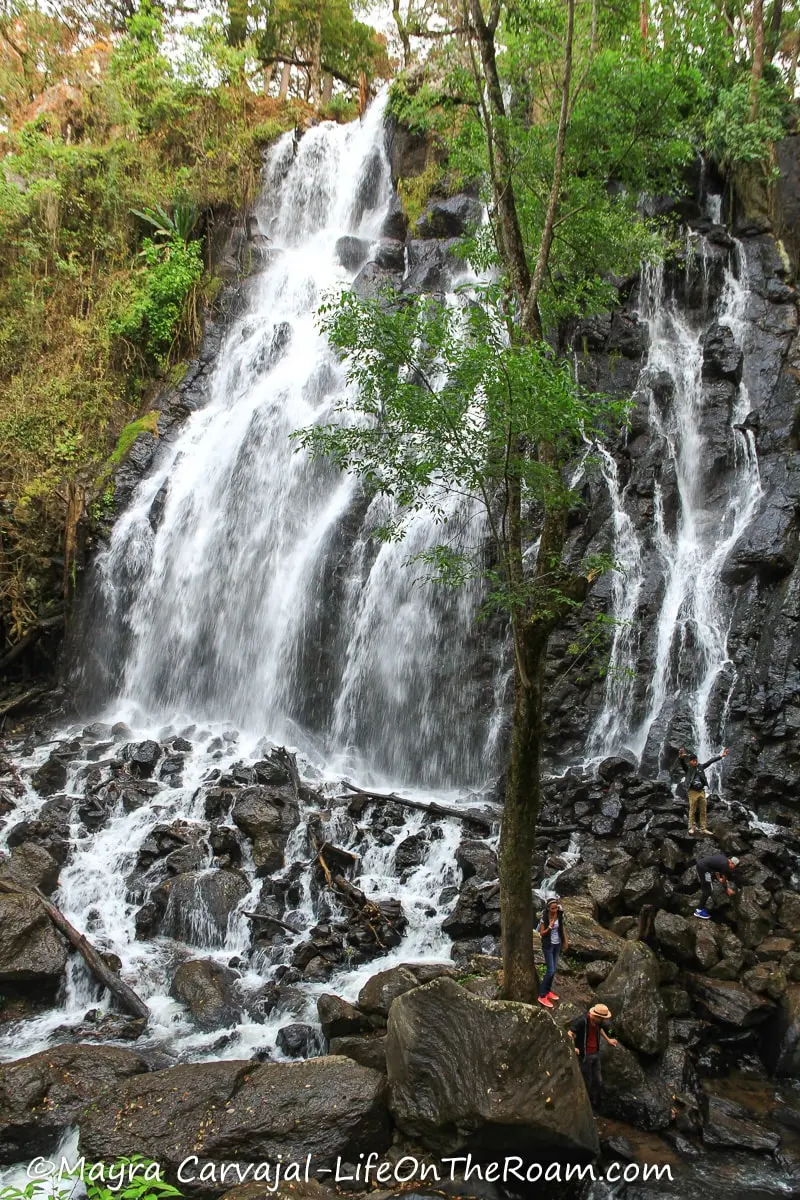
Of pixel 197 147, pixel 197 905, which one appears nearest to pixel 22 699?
pixel 197 905

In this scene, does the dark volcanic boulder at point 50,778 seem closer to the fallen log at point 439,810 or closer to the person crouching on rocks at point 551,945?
the fallen log at point 439,810

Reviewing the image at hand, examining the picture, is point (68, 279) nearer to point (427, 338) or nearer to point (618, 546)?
point (618, 546)

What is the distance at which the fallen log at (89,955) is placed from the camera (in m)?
8.27

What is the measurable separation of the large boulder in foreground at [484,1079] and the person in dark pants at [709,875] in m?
3.84

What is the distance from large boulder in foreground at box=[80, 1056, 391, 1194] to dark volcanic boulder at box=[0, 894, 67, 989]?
2320mm

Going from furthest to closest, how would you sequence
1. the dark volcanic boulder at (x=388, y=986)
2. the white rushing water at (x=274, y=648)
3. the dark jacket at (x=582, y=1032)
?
the white rushing water at (x=274, y=648) < the dark volcanic boulder at (x=388, y=986) < the dark jacket at (x=582, y=1032)

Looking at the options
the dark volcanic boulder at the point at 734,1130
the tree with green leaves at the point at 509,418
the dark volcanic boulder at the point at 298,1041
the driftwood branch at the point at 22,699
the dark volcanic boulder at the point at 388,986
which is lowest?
the dark volcanic boulder at the point at 298,1041

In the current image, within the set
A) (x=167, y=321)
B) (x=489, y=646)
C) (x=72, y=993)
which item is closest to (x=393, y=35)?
(x=167, y=321)

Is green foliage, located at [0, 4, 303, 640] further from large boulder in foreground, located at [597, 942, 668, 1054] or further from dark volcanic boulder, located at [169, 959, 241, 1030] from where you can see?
large boulder in foreground, located at [597, 942, 668, 1054]

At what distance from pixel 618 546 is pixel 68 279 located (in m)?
16.5

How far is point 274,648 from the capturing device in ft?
51.6

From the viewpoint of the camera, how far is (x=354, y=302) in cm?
739

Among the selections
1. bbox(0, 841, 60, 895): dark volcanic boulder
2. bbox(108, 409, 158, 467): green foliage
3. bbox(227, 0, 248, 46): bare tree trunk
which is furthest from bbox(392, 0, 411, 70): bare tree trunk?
bbox(0, 841, 60, 895): dark volcanic boulder

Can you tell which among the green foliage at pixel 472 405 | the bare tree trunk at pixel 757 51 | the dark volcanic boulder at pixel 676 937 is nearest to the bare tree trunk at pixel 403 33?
the bare tree trunk at pixel 757 51
